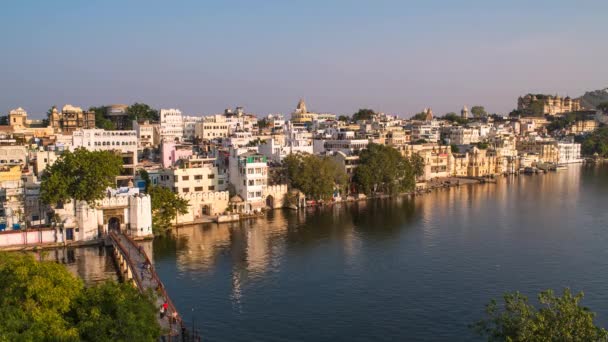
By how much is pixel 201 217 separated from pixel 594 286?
59.5 feet

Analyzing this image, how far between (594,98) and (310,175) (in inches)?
4520

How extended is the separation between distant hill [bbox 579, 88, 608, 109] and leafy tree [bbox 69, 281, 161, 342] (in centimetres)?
13057

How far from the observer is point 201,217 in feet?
94.6

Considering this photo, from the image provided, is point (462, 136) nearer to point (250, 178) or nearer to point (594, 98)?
point (250, 178)

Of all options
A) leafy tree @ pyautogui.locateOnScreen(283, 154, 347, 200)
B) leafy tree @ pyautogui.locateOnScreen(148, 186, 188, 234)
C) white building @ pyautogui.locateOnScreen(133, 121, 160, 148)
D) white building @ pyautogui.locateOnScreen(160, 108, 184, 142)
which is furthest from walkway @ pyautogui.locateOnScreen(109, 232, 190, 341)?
white building @ pyautogui.locateOnScreen(160, 108, 184, 142)

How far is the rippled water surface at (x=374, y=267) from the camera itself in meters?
15.1

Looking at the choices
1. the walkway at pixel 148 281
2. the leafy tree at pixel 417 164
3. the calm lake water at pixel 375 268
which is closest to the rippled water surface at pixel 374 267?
the calm lake water at pixel 375 268

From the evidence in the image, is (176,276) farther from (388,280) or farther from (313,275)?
(388,280)

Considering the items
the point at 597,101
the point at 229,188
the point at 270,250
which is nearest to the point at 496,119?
the point at 597,101

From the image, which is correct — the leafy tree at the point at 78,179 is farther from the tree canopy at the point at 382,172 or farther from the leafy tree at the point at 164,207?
the tree canopy at the point at 382,172

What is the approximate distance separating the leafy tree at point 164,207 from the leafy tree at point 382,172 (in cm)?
1377

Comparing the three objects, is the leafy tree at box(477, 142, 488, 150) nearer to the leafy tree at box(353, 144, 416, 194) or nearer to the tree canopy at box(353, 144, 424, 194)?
the tree canopy at box(353, 144, 424, 194)

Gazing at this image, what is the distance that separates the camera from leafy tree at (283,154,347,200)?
32812 mm

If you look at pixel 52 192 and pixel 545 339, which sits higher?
pixel 52 192
